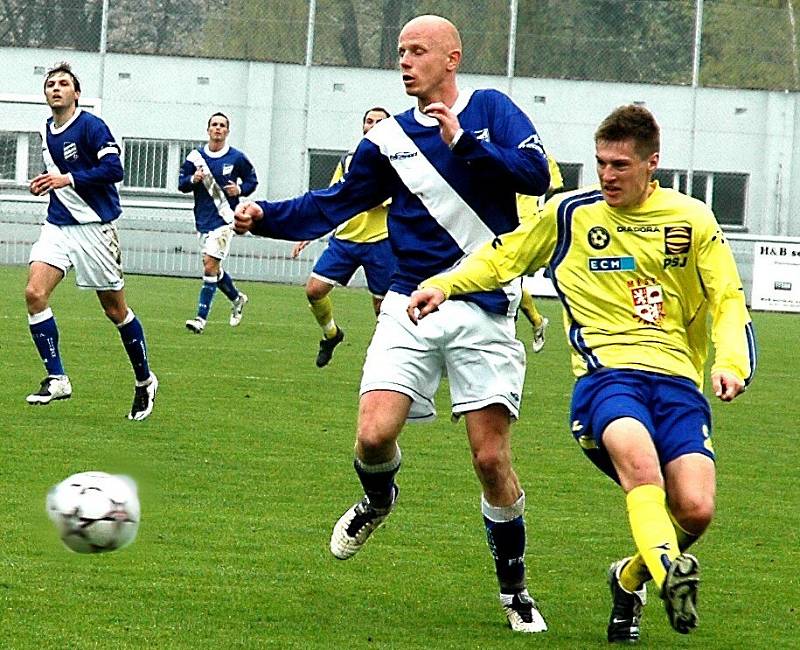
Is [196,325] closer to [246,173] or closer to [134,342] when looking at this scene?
[246,173]

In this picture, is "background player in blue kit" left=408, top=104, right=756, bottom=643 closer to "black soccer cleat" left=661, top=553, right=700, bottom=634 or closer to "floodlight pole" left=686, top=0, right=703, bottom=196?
"black soccer cleat" left=661, top=553, right=700, bottom=634

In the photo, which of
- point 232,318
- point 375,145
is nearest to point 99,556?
point 375,145

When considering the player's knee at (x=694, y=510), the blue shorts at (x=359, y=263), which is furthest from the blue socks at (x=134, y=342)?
the player's knee at (x=694, y=510)

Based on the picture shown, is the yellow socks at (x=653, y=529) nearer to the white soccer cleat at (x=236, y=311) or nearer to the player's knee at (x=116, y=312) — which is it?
the player's knee at (x=116, y=312)

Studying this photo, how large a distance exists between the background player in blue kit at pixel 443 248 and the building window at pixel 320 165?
24.8 m

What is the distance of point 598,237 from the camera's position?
5.64 meters

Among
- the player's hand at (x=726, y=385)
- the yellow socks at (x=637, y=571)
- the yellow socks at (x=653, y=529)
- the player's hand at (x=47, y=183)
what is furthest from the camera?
the player's hand at (x=47, y=183)

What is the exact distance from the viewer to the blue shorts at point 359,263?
43.0 ft

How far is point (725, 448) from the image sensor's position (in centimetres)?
1089

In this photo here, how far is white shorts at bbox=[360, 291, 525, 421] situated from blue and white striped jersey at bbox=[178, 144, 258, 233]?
1198 cm

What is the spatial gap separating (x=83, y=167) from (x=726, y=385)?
6326 mm

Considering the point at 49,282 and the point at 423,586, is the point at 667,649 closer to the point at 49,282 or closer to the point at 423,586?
Result: the point at 423,586

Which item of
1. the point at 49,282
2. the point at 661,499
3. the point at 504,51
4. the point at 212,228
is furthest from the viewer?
the point at 504,51

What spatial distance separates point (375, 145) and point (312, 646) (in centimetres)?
198
